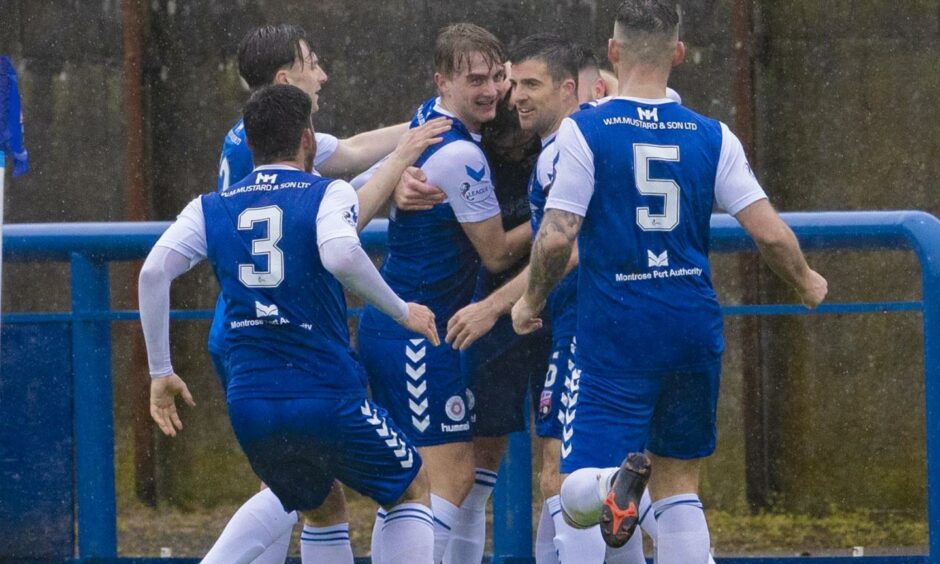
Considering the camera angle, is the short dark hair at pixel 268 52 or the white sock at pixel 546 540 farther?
the white sock at pixel 546 540

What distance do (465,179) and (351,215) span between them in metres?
0.82

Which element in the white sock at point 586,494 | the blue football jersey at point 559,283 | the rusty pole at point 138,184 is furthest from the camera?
the rusty pole at point 138,184

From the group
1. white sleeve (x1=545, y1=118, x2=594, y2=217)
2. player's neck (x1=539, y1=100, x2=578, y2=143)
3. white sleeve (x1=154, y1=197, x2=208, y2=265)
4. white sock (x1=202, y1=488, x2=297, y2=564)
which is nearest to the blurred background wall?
player's neck (x1=539, y1=100, x2=578, y2=143)

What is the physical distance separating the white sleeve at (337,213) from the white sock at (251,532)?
1026mm

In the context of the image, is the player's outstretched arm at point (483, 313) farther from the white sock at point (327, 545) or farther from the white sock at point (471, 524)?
the white sock at point (327, 545)

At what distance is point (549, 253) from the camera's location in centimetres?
447

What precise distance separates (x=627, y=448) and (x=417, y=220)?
4.20 feet

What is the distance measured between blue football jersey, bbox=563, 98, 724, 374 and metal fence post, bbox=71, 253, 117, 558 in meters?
2.37

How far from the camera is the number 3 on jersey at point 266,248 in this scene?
14.6 feet

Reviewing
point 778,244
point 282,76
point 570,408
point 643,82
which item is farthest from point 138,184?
point 778,244

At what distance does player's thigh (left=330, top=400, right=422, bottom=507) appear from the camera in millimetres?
4535

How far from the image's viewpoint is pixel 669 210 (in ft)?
14.7

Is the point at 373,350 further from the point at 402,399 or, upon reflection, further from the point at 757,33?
the point at 757,33

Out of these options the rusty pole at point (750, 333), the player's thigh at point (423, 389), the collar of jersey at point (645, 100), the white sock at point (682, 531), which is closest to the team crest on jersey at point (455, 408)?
the player's thigh at point (423, 389)
